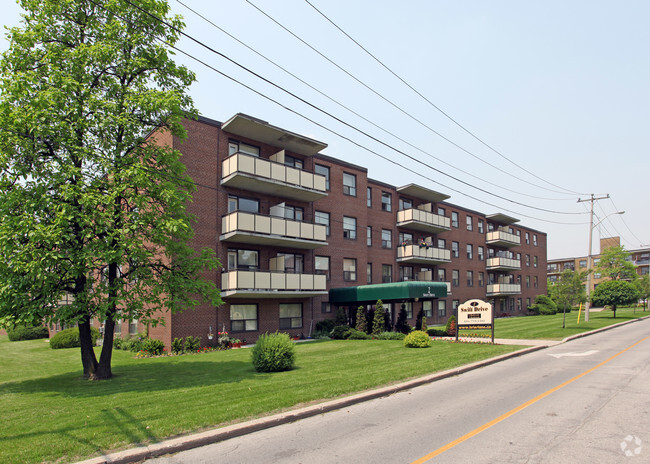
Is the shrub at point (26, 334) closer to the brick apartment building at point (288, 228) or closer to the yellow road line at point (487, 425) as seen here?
the brick apartment building at point (288, 228)

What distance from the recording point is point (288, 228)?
25391 mm

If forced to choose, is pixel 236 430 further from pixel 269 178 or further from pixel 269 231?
pixel 269 178

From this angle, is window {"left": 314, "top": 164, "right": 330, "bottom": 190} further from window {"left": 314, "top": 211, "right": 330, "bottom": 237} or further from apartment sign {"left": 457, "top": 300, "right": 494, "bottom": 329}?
apartment sign {"left": 457, "top": 300, "right": 494, "bottom": 329}

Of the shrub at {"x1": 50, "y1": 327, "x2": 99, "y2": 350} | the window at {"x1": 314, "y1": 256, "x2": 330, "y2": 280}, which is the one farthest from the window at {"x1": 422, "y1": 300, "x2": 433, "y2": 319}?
the shrub at {"x1": 50, "y1": 327, "x2": 99, "y2": 350}

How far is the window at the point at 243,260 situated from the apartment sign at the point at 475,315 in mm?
11747

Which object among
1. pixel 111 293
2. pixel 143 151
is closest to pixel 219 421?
pixel 111 293

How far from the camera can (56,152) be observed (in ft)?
45.1

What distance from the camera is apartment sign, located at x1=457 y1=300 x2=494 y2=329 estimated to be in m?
23.0

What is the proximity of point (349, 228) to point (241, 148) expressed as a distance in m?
10.3

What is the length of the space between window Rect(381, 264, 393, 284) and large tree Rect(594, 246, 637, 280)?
55909 millimetres

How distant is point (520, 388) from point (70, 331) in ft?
89.0

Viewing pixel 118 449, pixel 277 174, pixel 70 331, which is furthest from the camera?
pixel 70 331

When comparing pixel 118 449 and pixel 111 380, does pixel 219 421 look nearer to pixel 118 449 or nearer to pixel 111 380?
pixel 118 449

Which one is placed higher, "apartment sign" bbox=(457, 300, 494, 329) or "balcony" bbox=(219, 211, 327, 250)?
"balcony" bbox=(219, 211, 327, 250)
